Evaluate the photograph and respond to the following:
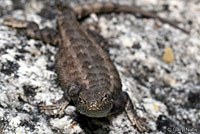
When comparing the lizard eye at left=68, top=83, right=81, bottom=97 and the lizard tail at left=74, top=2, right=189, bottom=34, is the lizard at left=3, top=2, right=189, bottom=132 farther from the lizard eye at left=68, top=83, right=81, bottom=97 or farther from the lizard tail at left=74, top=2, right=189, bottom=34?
the lizard tail at left=74, top=2, right=189, bottom=34

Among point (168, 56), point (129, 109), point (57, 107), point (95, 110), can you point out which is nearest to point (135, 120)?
point (129, 109)

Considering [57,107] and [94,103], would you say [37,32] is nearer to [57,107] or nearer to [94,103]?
[57,107]

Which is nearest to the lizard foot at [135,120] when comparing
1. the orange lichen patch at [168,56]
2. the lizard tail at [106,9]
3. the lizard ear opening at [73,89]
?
the lizard ear opening at [73,89]

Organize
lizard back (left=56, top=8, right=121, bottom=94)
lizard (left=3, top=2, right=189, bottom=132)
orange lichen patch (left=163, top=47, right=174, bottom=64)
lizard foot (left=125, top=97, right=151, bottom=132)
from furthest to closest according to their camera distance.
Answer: orange lichen patch (left=163, top=47, right=174, bottom=64) → lizard back (left=56, top=8, right=121, bottom=94) → lizard foot (left=125, top=97, right=151, bottom=132) → lizard (left=3, top=2, right=189, bottom=132)

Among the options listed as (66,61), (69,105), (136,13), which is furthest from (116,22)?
(69,105)

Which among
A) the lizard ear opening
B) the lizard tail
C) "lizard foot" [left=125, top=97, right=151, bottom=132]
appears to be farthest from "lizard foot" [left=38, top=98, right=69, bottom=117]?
the lizard tail

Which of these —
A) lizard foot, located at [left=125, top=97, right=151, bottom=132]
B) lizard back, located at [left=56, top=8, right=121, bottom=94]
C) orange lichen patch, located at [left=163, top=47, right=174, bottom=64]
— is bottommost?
lizard foot, located at [left=125, top=97, right=151, bottom=132]

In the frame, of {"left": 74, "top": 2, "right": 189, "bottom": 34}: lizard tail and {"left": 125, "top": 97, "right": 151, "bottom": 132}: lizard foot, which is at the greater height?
{"left": 74, "top": 2, "right": 189, "bottom": 34}: lizard tail

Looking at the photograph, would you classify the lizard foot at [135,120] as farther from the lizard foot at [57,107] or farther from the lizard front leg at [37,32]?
the lizard front leg at [37,32]
